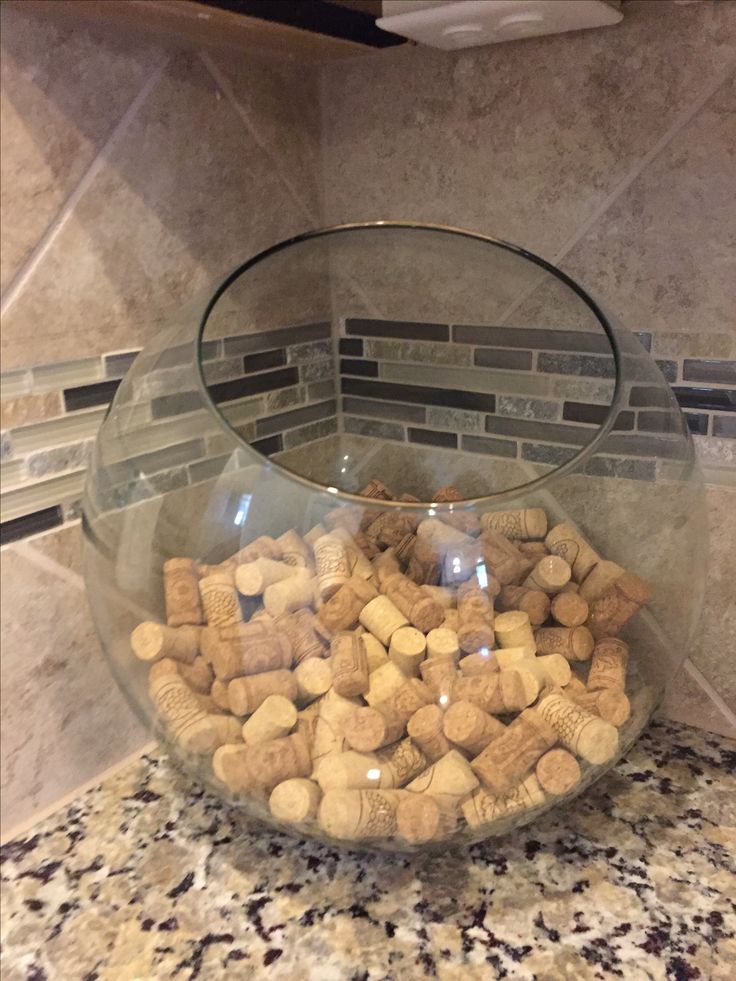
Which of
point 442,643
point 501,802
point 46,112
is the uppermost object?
point 46,112

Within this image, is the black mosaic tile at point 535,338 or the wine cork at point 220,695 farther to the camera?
the black mosaic tile at point 535,338

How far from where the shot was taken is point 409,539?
0.57 metres

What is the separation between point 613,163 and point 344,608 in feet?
1.52

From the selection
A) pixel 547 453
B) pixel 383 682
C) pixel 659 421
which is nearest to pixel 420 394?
pixel 547 453

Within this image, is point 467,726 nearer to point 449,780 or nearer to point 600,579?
point 449,780

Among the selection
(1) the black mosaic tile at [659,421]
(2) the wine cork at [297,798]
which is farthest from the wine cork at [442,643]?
(1) the black mosaic tile at [659,421]

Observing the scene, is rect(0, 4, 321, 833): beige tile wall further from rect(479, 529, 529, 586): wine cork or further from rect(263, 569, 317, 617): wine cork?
rect(479, 529, 529, 586): wine cork

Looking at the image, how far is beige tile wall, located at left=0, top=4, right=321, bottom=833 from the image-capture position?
66 centimetres

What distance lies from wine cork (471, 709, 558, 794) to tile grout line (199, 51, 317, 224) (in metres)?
0.58

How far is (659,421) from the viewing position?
0.67 metres

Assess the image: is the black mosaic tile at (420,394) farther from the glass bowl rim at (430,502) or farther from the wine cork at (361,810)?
the wine cork at (361,810)

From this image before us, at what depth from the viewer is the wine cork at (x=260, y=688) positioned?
57 centimetres

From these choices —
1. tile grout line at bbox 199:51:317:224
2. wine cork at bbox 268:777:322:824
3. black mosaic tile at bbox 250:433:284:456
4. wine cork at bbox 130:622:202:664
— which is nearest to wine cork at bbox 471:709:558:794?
wine cork at bbox 268:777:322:824

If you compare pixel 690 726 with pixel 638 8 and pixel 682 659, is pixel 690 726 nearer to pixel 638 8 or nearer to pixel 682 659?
pixel 682 659
